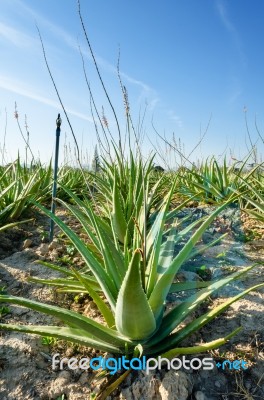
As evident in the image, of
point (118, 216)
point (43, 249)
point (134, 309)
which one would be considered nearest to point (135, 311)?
point (134, 309)

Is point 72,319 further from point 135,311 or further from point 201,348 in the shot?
point 201,348

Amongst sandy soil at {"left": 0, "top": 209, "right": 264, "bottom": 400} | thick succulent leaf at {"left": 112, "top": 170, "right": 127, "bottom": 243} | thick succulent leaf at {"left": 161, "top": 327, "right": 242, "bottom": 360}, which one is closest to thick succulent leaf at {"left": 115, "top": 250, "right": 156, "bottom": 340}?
thick succulent leaf at {"left": 161, "top": 327, "right": 242, "bottom": 360}

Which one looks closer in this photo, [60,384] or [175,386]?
[175,386]

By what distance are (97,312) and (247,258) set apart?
119 centimetres

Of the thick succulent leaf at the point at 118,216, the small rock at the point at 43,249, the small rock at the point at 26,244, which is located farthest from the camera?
the small rock at the point at 26,244

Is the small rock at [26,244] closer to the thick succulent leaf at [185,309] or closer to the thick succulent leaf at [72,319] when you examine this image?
the thick succulent leaf at [72,319]

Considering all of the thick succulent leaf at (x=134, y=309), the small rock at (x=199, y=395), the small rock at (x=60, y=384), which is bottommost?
the small rock at (x=60, y=384)

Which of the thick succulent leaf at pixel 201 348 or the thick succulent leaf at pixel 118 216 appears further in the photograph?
the thick succulent leaf at pixel 118 216

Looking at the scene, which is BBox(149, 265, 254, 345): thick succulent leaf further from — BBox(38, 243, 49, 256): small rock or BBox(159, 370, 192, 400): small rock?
BBox(38, 243, 49, 256): small rock

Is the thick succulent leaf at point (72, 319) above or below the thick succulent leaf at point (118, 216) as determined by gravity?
below

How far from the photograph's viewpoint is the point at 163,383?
1.34 m

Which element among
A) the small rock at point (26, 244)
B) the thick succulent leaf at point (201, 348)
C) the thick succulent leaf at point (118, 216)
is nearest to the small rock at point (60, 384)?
the thick succulent leaf at point (201, 348)

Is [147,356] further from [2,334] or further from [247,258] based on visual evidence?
[247,258]

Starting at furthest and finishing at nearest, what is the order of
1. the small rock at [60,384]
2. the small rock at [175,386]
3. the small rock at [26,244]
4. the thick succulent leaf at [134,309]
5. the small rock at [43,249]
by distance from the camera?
the small rock at [26,244], the small rock at [43,249], the small rock at [60,384], the small rock at [175,386], the thick succulent leaf at [134,309]
